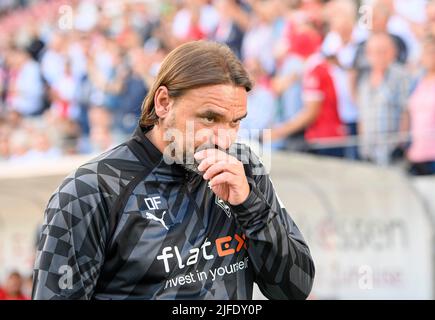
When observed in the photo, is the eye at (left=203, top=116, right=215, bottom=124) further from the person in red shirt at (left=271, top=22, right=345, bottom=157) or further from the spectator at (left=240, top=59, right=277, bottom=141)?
the person in red shirt at (left=271, top=22, right=345, bottom=157)

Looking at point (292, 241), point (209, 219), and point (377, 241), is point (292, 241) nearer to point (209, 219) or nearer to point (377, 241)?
point (209, 219)

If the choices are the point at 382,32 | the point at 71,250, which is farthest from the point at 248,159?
the point at 382,32

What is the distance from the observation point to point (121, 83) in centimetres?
979

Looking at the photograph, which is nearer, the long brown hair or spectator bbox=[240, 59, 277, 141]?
the long brown hair

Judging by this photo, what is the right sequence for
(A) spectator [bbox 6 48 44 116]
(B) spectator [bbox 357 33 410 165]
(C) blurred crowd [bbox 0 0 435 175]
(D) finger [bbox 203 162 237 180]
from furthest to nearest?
(A) spectator [bbox 6 48 44 116] < (C) blurred crowd [bbox 0 0 435 175] < (B) spectator [bbox 357 33 410 165] < (D) finger [bbox 203 162 237 180]

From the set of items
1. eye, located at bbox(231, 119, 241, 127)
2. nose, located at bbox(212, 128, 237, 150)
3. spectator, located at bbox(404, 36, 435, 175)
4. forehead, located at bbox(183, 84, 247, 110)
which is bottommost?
nose, located at bbox(212, 128, 237, 150)

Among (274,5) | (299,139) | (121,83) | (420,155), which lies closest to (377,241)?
(420,155)

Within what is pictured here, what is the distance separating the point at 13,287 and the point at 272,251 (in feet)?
24.5

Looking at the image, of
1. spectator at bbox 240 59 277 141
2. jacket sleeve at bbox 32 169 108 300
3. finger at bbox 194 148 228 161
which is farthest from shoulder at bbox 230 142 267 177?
spectator at bbox 240 59 277 141

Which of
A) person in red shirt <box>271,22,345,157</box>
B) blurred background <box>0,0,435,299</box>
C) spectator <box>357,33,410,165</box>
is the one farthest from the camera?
person in red shirt <box>271,22,345,157</box>

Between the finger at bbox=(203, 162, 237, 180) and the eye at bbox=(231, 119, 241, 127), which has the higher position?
the eye at bbox=(231, 119, 241, 127)

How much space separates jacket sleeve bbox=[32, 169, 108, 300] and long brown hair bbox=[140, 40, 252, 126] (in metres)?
0.38

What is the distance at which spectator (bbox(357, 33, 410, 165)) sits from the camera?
23.5ft

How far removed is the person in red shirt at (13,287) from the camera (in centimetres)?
893
